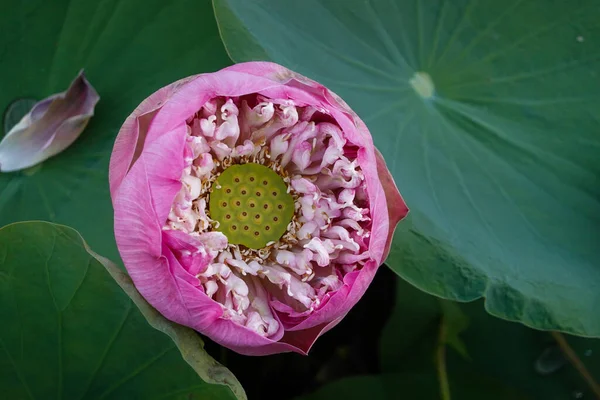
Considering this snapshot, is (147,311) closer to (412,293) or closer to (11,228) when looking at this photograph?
(11,228)

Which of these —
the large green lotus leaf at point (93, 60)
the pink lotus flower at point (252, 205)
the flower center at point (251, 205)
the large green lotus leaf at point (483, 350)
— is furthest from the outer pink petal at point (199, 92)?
the large green lotus leaf at point (483, 350)

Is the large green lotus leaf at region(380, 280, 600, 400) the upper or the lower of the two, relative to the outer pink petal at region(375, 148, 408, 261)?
lower

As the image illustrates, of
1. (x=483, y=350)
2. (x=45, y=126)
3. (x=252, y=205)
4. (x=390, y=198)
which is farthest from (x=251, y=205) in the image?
(x=483, y=350)

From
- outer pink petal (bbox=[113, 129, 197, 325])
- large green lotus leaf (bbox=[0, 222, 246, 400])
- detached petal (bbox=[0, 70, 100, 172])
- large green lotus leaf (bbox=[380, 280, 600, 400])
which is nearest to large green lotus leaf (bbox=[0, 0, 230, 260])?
detached petal (bbox=[0, 70, 100, 172])

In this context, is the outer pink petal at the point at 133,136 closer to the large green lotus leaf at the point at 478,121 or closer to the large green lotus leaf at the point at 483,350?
the large green lotus leaf at the point at 478,121

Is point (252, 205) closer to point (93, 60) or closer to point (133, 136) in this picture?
point (133, 136)

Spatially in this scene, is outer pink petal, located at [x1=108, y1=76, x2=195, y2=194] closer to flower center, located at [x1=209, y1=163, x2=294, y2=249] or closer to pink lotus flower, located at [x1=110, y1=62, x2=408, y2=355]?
pink lotus flower, located at [x1=110, y1=62, x2=408, y2=355]
